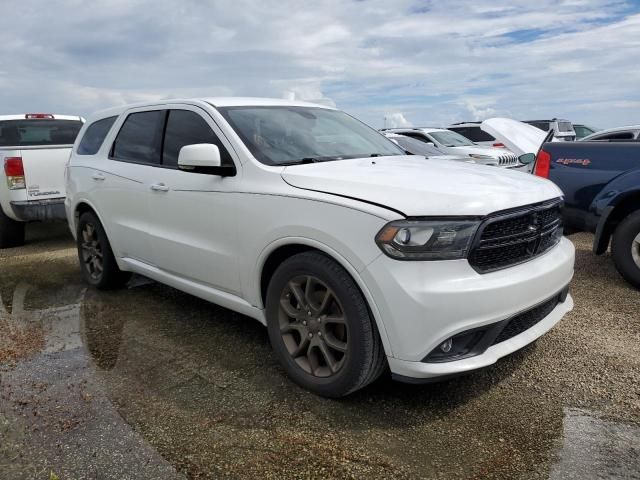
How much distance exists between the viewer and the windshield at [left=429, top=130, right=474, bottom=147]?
13.7 metres

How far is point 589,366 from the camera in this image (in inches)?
136

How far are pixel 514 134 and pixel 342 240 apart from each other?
13.2 ft

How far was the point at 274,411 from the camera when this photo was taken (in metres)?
3.01

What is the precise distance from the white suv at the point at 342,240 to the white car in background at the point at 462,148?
8373 millimetres

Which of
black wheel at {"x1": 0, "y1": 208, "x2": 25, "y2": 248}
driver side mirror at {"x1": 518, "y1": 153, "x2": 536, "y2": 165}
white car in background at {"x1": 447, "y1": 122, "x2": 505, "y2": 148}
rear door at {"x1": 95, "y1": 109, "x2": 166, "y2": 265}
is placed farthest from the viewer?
white car in background at {"x1": 447, "y1": 122, "x2": 505, "y2": 148}

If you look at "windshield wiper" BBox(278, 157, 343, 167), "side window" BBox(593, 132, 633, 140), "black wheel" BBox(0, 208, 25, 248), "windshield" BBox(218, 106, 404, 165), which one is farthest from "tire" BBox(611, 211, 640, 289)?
"black wheel" BBox(0, 208, 25, 248)

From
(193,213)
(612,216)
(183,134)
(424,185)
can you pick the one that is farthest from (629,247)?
(183,134)

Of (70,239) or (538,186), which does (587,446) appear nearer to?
(538,186)

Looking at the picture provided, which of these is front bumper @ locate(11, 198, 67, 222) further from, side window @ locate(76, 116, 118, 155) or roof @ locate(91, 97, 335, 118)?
roof @ locate(91, 97, 335, 118)

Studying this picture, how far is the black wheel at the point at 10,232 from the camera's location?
7711mm

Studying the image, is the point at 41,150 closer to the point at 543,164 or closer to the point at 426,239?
the point at 543,164

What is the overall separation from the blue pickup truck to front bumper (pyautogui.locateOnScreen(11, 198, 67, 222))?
5.86 metres

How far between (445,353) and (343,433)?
25.7 inches

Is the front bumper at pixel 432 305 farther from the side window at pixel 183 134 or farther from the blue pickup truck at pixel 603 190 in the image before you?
the blue pickup truck at pixel 603 190
